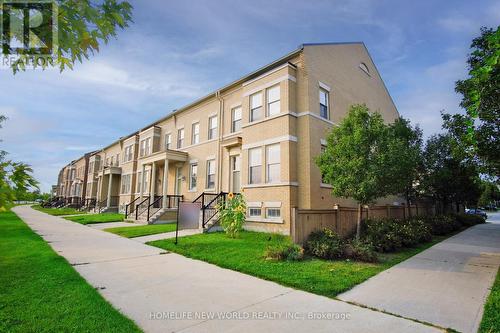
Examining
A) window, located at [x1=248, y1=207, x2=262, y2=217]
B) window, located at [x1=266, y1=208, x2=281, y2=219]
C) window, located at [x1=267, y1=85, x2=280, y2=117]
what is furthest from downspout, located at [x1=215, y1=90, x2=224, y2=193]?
window, located at [x1=266, y1=208, x2=281, y2=219]

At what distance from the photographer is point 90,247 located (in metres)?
10.4

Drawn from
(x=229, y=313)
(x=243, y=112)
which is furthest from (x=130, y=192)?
(x=229, y=313)

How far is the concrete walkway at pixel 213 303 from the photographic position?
4207 mm

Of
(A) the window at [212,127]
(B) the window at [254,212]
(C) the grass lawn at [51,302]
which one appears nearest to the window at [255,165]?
(B) the window at [254,212]

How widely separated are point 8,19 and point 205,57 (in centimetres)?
1224

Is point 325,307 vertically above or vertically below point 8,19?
below

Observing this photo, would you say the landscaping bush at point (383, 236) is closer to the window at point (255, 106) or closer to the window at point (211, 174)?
the window at point (255, 106)

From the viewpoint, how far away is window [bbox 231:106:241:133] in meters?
17.7

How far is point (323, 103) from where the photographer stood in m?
15.5

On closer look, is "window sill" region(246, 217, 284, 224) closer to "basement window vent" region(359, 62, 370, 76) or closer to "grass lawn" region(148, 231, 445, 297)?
"grass lawn" region(148, 231, 445, 297)

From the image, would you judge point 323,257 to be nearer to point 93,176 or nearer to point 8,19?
point 8,19

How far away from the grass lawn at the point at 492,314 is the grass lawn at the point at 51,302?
5201 mm

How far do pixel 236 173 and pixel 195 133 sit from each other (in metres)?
5.96

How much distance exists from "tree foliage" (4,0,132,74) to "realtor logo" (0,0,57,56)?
0.7 inches
